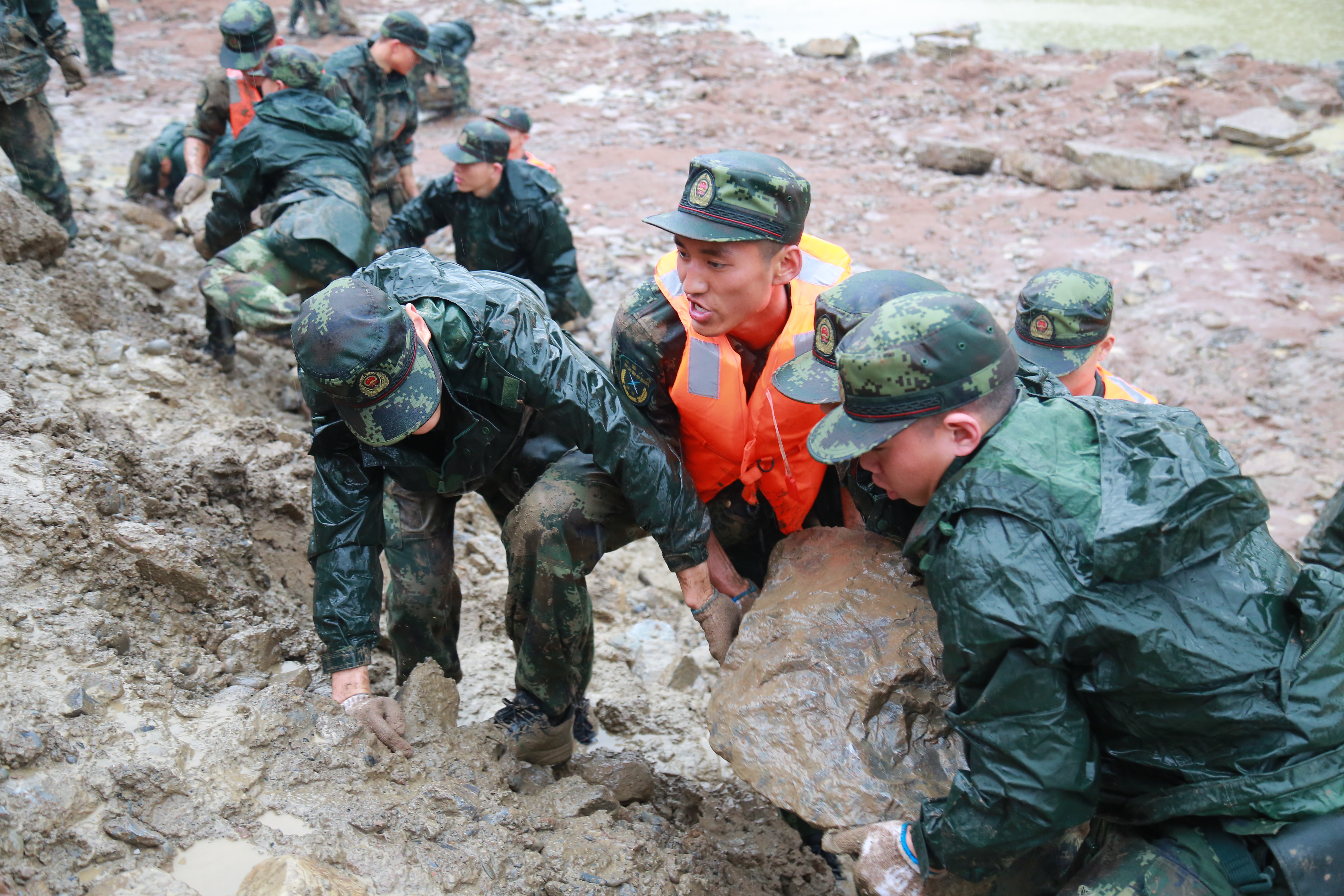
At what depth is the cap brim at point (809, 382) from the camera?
2244mm

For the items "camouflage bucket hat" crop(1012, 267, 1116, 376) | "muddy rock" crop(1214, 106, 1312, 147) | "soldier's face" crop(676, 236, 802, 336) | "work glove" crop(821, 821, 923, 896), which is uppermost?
"soldier's face" crop(676, 236, 802, 336)

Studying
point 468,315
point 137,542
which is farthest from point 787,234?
point 137,542

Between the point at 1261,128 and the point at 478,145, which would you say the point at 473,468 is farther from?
the point at 1261,128

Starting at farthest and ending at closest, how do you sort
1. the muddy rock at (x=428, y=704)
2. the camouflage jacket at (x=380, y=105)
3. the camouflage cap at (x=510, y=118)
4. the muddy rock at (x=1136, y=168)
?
the muddy rock at (x=1136, y=168) < the camouflage jacket at (x=380, y=105) < the camouflage cap at (x=510, y=118) < the muddy rock at (x=428, y=704)

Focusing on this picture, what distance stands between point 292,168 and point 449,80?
Answer: 6575mm

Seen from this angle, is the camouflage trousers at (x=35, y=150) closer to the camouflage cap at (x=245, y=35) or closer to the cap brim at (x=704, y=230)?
the camouflage cap at (x=245, y=35)

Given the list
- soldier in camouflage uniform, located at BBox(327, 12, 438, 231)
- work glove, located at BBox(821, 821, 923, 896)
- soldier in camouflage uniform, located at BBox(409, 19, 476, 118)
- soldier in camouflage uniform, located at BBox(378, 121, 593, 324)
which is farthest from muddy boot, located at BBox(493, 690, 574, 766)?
soldier in camouflage uniform, located at BBox(409, 19, 476, 118)

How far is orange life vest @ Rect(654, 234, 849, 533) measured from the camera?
→ 261cm

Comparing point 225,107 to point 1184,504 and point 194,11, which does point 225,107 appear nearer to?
point 1184,504

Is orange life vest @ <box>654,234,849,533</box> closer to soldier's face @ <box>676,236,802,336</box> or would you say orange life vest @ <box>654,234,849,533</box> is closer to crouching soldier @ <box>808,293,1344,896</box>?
soldier's face @ <box>676,236,802,336</box>

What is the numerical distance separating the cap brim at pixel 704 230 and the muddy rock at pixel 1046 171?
685 cm

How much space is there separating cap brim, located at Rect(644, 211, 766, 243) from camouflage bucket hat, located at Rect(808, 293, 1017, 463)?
687 mm

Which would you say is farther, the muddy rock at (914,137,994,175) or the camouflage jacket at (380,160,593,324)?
the muddy rock at (914,137,994,175)

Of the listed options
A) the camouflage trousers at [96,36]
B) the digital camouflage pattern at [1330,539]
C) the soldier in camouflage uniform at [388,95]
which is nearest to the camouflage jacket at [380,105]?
the soldier in camouflage uniform at [388,95]
